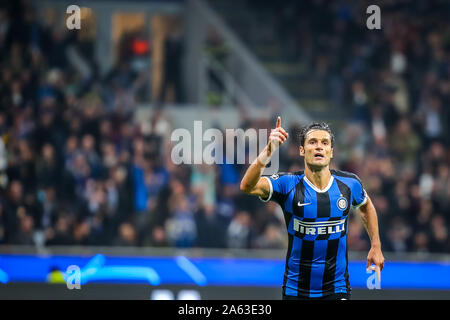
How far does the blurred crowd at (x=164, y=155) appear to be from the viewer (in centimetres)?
1271

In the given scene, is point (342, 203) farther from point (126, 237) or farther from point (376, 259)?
point (126, 237)

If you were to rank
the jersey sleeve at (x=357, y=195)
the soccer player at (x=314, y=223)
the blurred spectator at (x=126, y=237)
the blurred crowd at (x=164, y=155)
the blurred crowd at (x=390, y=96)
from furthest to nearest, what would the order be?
the blurred crowd at (x=390, y=96), the blurred crowd at (x=164, y=155), the blurred spectator at (x=126, y=237), the jersey sleeve at (x=357, y=195), the soccer player at (x=314, y=223)

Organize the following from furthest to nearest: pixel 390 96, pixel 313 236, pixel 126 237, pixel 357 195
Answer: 1. pixel 390 96
2. pixel 126 237
3. pixel 357 195
4. pixel 313 236

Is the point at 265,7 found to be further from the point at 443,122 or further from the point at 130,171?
the point at 130,171

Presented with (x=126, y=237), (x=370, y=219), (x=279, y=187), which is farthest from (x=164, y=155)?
(x=279, y=187)

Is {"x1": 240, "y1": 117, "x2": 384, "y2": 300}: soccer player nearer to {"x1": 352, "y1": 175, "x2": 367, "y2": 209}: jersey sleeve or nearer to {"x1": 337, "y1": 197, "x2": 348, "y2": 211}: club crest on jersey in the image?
{"x1": 337, "y1": 197, "x2": 348, "y2": 211}: club crest on jersey

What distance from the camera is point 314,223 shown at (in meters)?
6.19

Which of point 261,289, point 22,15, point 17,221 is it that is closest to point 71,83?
point 22,15

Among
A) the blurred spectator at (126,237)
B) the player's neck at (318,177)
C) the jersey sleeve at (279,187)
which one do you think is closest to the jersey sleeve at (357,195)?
the player's neck at (318,177)

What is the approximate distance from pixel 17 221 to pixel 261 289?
390cm

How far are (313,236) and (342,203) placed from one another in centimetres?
33

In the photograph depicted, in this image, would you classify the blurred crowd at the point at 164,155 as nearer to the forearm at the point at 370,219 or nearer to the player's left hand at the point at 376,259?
the forearm at the point at 370,219

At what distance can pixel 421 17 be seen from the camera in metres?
17.2

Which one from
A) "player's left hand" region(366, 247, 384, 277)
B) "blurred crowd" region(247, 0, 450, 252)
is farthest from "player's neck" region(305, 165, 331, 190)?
"blurred crowd" region(247, 0, 450, 252)
